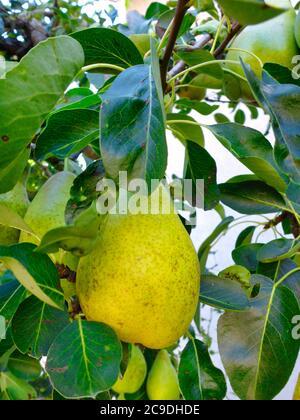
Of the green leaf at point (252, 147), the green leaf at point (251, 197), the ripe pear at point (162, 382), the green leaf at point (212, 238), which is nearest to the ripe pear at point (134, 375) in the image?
the ripe pear at point (162, 382)

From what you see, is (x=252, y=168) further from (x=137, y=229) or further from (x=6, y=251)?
(x=6, y=251)

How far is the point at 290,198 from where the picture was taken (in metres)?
0.73

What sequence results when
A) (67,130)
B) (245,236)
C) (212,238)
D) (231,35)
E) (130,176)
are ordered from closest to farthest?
(130,176), (67,130), (231,35), (212,238), (245,236)

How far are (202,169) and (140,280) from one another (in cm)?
27

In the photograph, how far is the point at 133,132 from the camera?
46 cm

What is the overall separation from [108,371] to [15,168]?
197 millimetres

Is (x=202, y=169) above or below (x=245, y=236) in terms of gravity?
above

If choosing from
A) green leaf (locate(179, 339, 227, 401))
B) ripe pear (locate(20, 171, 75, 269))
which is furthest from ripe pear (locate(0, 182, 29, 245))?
green leaf (locate(179, 339, 227, 401))

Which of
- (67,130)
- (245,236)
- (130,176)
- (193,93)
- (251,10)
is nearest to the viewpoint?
(251,10)

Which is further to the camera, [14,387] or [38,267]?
[14,387]

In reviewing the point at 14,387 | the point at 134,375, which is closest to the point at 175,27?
the point at 134,375

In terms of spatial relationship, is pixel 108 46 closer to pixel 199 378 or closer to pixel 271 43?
pixel 271 43

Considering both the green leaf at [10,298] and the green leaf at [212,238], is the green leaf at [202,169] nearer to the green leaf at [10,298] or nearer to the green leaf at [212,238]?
the green leaf at [212,238]

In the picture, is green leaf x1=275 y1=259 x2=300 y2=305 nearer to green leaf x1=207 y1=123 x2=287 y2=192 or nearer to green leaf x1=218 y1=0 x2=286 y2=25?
green leaf x1=207 y1=123 x2=287 y2=192
